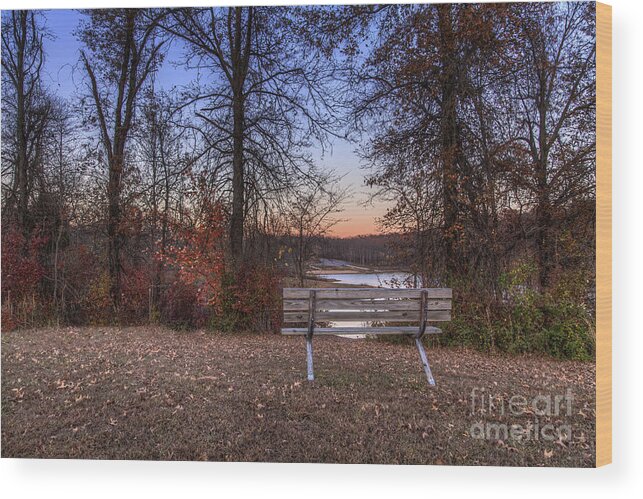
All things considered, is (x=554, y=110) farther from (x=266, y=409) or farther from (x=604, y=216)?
(x=266, y=409)

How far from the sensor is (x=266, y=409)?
3.24 meters

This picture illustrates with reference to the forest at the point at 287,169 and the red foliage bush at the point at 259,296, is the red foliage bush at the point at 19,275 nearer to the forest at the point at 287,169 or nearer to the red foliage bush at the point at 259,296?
the forest at the point at 287,169

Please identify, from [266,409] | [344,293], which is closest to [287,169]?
[344,293]

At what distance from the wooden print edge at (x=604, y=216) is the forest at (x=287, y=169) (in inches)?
20.6

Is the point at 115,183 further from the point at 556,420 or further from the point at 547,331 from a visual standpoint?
the point at 547,331

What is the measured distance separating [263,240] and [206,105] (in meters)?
1.75

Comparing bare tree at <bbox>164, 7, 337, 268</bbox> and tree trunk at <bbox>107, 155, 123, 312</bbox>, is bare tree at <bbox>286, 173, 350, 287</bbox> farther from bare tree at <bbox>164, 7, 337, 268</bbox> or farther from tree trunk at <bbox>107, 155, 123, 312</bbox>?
tree trunk at <bbox>107, 155, 123, 312</bbox>

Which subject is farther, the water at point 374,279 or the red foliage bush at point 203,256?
the red foliage bush at point 203,256

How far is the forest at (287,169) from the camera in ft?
14.1

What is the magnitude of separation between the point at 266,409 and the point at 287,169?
287 centimetres

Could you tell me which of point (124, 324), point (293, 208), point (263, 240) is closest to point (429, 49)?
point (293, 208)

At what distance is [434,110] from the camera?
4.79 meters

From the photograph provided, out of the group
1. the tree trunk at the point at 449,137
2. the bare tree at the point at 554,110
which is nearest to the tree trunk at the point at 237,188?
the tree trunk at the point at 449,137

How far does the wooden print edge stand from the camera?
3418 mm
